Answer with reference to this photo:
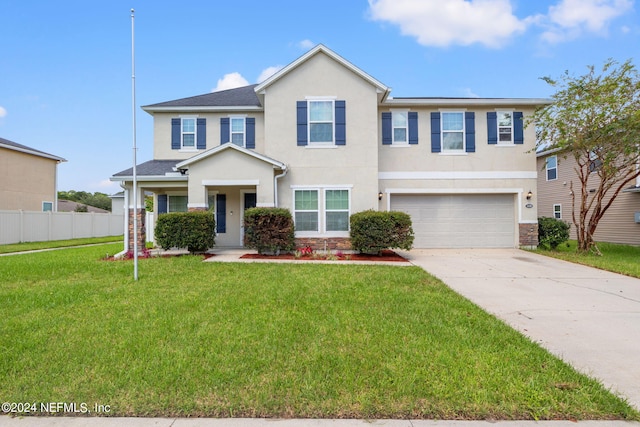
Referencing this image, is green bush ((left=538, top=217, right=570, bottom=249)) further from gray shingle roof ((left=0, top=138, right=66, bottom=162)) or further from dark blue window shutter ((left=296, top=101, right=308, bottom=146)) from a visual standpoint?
gray shingle roof ((left=0, top=138, right=66, bottom=162))

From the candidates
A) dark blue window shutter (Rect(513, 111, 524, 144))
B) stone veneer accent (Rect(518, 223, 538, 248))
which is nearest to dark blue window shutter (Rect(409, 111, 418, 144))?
dark blue window shutter (Rect(513, 111, 524, 144))

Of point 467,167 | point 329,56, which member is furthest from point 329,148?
point 467,167

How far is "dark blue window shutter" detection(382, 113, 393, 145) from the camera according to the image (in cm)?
1308

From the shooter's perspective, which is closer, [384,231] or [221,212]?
[384,231]

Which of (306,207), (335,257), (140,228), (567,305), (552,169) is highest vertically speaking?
(552,169)

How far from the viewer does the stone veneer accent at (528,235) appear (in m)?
13.1

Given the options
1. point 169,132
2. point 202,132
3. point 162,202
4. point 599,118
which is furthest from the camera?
point 162,202

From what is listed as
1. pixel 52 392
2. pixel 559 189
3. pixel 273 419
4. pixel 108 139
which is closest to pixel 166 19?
pixel 108 139

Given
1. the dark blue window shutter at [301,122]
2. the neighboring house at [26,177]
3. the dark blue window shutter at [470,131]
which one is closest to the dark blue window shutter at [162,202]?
the dark blue window shutter at [301,122]

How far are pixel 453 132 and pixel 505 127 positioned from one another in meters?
2.19

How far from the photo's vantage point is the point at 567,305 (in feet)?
17.9

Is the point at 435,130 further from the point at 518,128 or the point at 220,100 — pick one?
the point at 220,100

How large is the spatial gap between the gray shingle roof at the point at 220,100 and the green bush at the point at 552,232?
41.9ft

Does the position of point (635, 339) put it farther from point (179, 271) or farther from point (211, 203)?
point (211, 203)
